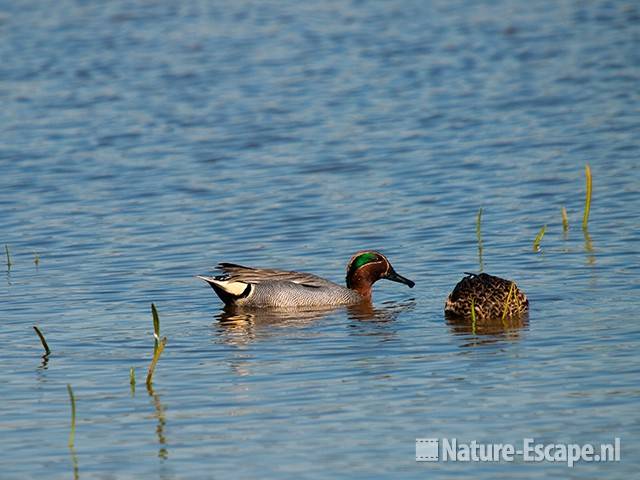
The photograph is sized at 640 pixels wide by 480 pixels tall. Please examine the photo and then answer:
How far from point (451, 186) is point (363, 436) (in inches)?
339

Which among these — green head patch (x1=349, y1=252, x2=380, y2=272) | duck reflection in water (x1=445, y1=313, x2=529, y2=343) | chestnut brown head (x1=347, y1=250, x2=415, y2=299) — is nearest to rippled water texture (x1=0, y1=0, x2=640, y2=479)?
duck reflection in water (x1=445, y1=313, x2=529, y2=343)

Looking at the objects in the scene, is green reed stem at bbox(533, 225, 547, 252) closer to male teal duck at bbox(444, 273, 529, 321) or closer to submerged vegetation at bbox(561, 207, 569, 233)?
submerged vegetation at bbox(561, 207, 569, 233)

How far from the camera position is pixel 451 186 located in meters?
16.1

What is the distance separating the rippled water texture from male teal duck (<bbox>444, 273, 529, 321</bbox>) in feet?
0.61

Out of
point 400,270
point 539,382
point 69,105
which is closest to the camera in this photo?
point 539,382

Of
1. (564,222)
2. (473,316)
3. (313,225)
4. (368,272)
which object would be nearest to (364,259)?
(368,272)

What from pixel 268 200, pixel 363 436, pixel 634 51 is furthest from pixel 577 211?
pixel 634 51

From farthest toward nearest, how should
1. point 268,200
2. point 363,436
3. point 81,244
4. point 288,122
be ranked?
1. point 288,122
2. point 268,200
3. point 81,244
4. point 363,436

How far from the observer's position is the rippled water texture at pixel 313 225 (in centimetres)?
801

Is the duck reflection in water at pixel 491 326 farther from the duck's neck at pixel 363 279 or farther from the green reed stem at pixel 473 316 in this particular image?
the duck's neck at pixel 363 279

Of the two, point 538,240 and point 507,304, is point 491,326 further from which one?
point 538,240

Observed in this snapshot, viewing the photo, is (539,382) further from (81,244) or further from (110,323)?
(81,244)

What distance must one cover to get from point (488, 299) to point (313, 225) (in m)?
4.27

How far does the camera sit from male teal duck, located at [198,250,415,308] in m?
11.7
